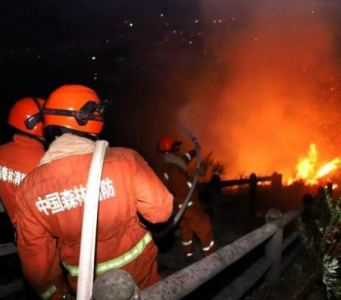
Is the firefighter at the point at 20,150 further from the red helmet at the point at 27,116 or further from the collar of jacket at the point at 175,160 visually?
the collar of jacket at the point at 175,160

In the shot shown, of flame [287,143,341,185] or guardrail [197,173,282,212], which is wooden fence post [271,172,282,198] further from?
flame [287,143,341,185]

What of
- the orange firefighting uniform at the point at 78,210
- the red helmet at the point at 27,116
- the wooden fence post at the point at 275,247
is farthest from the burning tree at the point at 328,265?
the red helmet at the point at 27,116

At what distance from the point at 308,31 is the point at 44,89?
18.6m

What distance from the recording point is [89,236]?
1701 mm

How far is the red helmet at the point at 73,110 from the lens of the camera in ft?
7.13

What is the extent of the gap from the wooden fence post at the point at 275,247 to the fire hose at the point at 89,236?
2279 mm

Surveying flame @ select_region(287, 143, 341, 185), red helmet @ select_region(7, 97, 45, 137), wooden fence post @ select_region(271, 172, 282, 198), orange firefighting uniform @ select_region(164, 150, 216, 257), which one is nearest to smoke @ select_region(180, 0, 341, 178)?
flame @ select_region(287, 143, 341, 185)

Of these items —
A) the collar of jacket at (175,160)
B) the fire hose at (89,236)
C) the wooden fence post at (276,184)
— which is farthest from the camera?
the wooden fence post at (276,184)

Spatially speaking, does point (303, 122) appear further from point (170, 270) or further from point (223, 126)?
point (170, 270)

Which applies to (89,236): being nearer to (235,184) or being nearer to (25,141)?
(25,141)

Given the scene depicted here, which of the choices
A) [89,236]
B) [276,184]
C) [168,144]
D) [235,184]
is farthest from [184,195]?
[89,236]

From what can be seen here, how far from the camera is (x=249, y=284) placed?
321 cm

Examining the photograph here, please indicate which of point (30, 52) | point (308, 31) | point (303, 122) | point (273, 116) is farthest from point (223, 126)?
point (30, 52)

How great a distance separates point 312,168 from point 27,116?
12.2m
